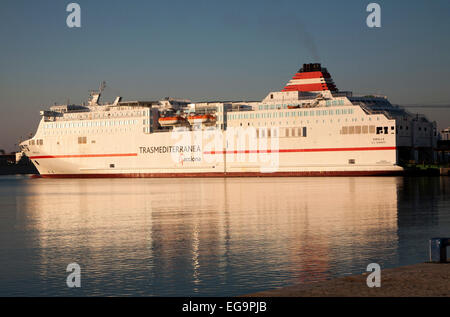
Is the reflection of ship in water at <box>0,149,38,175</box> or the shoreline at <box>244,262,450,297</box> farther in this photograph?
the reflection of ship in water at <box>0,149,38,175</box>

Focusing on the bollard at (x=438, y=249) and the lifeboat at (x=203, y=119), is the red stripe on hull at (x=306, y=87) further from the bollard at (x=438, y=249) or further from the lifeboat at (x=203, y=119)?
the bollard at (x=438, y=249)

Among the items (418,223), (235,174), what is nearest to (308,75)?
(235,174)

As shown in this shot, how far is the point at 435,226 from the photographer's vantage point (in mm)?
20328

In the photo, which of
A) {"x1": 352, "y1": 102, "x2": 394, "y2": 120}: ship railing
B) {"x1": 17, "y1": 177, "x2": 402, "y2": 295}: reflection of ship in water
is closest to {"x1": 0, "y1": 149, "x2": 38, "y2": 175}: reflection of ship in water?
{"x1": 352, "y1": 102, "x2": 394, "y2": 120}: ship railing

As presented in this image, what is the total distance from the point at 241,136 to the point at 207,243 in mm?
49929

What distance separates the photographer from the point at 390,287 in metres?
9.37

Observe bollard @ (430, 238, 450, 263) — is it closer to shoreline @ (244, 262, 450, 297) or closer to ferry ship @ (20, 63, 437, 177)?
shoreline @ (244, 262, 450, 297)

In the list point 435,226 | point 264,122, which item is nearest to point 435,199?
point 435,226

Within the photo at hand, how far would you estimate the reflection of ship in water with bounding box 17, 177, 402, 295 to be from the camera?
12643mm

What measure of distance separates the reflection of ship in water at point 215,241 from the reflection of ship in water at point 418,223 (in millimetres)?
402

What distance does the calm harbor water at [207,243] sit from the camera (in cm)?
1241

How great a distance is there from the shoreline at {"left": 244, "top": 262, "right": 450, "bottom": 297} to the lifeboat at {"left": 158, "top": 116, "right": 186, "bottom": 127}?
61.1 m

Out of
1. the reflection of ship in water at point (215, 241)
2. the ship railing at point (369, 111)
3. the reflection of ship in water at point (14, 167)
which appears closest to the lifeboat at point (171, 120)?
the ship railing at point (369, 111)

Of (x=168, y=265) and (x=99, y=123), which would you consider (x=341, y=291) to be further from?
(x=99, y=123)
